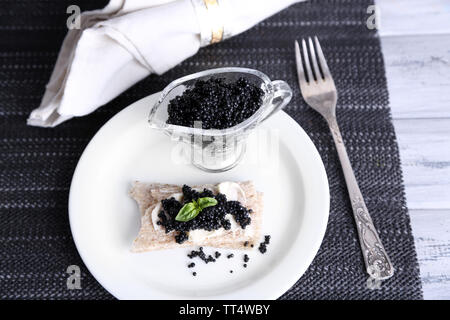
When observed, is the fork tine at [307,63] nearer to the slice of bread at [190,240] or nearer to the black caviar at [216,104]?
the black caviar at [216,104]

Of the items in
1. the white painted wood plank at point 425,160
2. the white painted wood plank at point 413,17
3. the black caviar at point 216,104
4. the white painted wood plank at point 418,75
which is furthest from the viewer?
the white painted wood plank at point 413,17

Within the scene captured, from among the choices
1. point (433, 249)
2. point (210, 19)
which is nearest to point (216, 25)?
point (210, 19)

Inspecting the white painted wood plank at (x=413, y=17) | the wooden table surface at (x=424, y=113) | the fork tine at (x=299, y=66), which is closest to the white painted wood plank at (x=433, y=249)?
the wooden table surface at (x=424, y=113)

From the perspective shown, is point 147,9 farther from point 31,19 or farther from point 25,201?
point 25,201

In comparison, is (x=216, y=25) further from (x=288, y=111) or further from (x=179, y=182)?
(x=179, y=182)

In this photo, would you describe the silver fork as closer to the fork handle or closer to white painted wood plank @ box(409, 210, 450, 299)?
the fork handle
